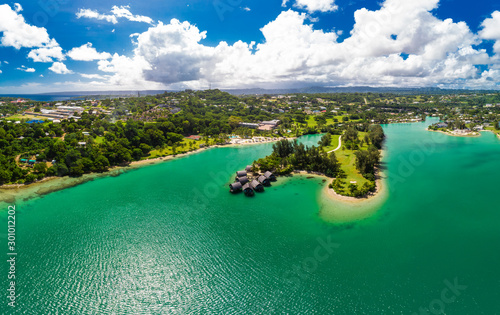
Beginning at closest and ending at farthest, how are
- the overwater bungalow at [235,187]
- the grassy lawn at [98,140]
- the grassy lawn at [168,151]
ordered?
the overwater bungalow at [235,187], the grassy lawn at [168,151], the grassy lawn at [98,140]

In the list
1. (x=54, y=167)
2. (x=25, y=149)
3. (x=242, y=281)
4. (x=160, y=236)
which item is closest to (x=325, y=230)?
(x=242, y=281)

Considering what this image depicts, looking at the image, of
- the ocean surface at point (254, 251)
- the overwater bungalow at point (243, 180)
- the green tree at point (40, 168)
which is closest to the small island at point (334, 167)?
the ocean surface at point (254, 251)

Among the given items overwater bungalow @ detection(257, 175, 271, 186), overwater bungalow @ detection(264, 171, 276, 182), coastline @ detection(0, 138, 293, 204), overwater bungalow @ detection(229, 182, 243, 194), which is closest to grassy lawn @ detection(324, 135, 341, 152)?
overwater bungalow @ detection(264, 171, 276, 182)

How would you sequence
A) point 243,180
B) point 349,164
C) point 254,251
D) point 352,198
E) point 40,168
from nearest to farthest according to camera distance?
point 254,251, point 352,198, point 243,180, point 40,168, point 349,164

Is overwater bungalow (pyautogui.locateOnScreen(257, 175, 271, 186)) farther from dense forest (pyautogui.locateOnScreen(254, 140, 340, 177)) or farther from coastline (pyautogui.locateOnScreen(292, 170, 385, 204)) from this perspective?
coastline (pyautogui.locateOnScreen(292, 170, 385, 204))

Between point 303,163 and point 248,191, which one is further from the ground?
point 303,163

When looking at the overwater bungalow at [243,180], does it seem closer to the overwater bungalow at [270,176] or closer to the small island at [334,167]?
the overwater bungalow at [270,176]

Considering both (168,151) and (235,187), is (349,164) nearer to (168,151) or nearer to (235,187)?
(235,187)

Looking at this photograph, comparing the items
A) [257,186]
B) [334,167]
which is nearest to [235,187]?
[257,186]
